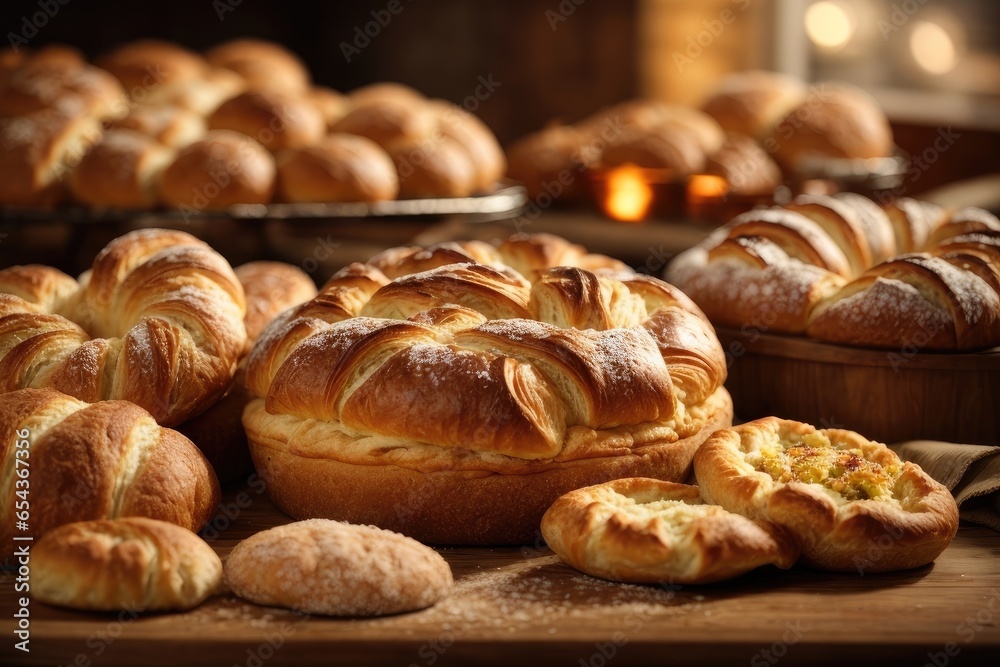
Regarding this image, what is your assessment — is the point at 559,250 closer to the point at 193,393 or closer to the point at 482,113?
the point at 193,393

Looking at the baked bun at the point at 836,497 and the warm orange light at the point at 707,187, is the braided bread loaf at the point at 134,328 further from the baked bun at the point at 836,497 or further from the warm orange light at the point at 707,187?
the warm orange light at the point at 707,187

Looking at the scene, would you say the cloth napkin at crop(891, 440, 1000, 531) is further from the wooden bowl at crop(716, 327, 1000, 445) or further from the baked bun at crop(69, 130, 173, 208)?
the baked bun at crop(69, 130, 173, 208)

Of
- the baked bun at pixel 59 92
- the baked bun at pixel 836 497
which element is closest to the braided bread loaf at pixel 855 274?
the baked bun at pixel 836 497

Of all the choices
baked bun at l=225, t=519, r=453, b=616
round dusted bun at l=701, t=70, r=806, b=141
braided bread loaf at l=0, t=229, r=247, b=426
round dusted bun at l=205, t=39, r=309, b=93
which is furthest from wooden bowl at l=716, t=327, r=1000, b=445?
round dusted bun at l=205, t=39, r=309, b=93

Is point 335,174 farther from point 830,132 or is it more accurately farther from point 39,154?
point 830,132

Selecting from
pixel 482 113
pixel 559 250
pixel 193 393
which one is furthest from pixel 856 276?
pixel 482 113

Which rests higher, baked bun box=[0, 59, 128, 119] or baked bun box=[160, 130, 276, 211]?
baked bun box=[0, 59, 128, 119]

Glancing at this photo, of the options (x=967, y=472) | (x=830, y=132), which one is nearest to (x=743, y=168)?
(x=830, y=132)
